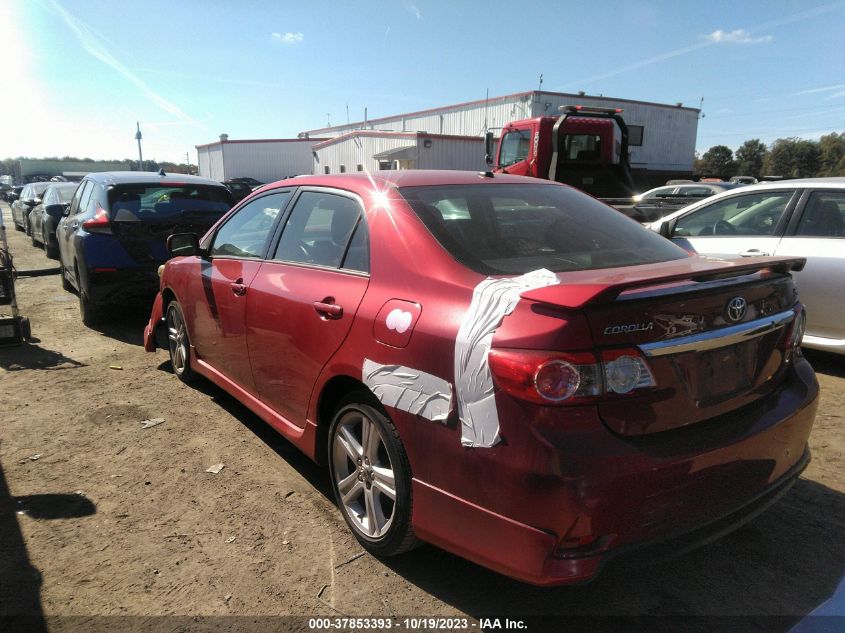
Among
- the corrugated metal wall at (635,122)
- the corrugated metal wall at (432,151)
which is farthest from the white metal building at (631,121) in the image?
the corrugated metal wall at (432,151)

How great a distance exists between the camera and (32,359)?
18.4 ft

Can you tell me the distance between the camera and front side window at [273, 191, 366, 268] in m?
2.97

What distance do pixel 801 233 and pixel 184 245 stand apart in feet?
16.5

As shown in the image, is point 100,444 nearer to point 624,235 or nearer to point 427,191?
point 427,191

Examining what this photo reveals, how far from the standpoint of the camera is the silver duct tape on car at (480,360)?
196 cm

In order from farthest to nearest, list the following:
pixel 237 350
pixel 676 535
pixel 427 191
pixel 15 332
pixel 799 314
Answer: pixel 15 332, pixel 237 350, pixel 427 191, pixel 799 314, pixel 676 535

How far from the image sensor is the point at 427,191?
9.56ft

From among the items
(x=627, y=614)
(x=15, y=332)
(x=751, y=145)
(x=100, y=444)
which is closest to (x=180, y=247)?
(x=100, y=444)

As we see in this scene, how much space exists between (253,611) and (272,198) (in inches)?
94.7

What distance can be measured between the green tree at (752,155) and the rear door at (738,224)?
82400mm

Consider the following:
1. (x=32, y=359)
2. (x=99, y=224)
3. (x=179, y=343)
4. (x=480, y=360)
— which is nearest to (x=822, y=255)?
(x=480, y=360)

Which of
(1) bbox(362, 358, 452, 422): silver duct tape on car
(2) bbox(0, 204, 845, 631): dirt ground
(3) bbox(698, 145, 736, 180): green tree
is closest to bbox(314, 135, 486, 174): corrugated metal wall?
(2) bbox(0, 204, 845, 631): dirt ground

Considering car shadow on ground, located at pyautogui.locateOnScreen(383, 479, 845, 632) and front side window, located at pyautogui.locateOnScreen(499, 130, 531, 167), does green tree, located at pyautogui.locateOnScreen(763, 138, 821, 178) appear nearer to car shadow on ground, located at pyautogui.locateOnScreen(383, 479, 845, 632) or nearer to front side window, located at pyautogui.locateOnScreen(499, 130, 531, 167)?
front side window, located at pyautogui.locateOnScreen(499, 130, 531, 167)

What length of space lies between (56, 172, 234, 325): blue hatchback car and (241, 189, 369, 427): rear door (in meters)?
3.56
